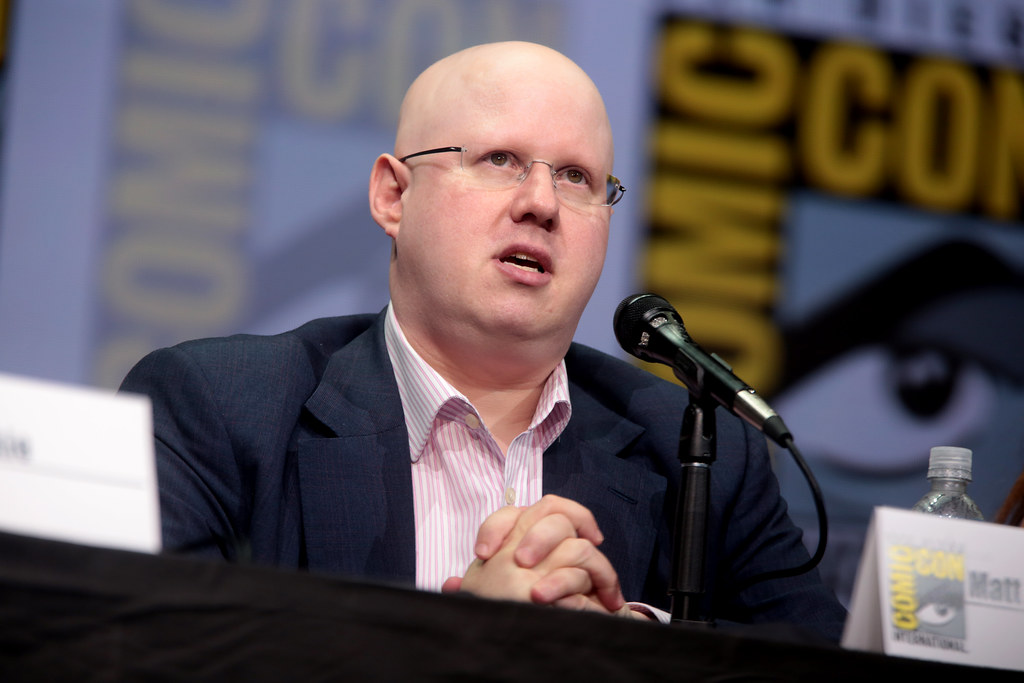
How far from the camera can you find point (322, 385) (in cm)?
172

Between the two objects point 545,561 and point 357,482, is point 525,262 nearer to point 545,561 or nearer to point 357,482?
point 357,482

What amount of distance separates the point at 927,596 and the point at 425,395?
958 mm

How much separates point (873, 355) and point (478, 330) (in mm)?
1974

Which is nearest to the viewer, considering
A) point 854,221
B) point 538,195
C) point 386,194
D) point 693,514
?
point 693,514

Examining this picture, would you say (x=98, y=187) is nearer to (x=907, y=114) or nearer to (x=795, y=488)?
(x=795, y=488)

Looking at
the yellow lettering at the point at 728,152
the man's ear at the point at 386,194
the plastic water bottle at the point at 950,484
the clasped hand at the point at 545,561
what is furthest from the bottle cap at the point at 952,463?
the yellow lettering at the point at 728,152

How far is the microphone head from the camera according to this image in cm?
138

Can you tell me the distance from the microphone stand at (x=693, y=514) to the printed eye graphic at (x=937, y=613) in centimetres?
26

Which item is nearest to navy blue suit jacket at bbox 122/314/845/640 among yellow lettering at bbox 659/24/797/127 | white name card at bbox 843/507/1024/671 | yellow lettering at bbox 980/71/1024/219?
white name card at bbox 843/507/1024/671

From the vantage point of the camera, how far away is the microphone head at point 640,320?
1.38 metres

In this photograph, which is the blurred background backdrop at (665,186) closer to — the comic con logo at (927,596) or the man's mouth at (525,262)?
the man's mouth at (525,262)

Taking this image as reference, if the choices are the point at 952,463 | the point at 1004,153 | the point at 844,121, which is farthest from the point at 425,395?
the point at 1004,153

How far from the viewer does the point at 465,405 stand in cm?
176

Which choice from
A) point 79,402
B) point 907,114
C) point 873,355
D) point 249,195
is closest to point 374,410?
point 79,402
